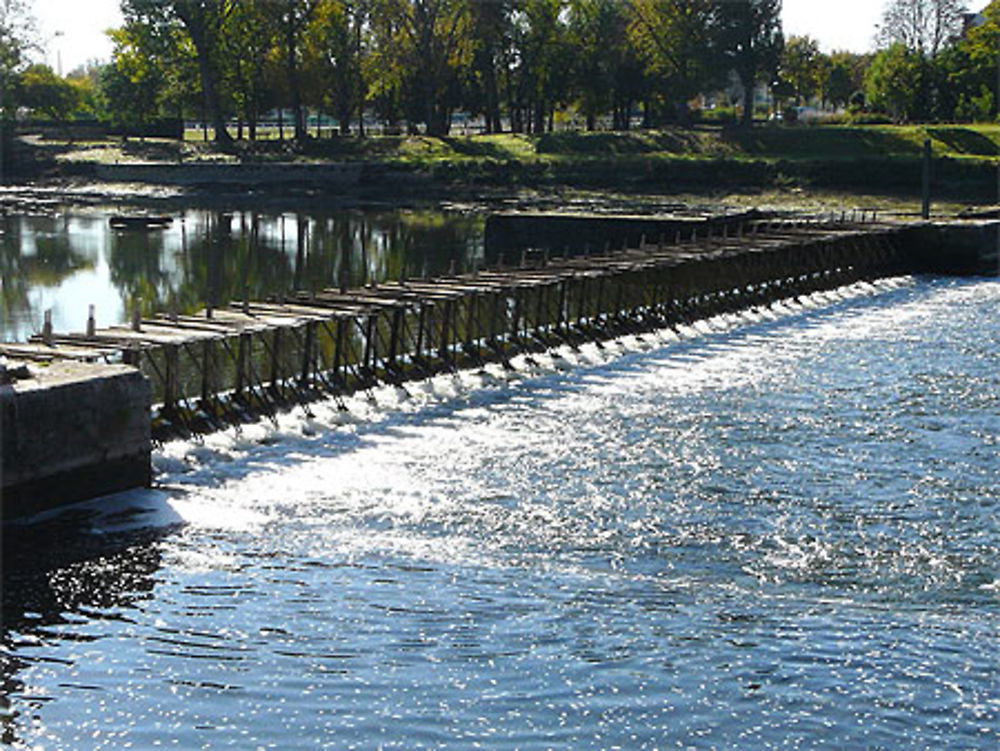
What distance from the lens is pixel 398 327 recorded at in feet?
117

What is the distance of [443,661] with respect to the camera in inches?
681

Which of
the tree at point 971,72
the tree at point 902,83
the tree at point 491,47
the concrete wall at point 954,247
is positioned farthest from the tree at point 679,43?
the concrete wall at point 954,247

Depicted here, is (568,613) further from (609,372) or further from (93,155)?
(93,155)

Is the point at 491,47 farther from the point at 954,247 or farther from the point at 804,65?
the point at 954,247

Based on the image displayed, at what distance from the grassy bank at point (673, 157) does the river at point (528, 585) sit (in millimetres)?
64496

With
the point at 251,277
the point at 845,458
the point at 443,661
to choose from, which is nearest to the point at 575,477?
the point at 845,458

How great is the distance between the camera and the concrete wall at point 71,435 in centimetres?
2181

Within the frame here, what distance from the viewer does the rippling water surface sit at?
16.0m

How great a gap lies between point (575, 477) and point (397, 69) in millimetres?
99199

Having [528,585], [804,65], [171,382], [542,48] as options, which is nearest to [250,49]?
[542,48]

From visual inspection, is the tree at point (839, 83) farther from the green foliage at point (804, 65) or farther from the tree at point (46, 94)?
the tree at point (46, 94)

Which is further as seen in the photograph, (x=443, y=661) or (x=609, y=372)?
(x=609, y=372)

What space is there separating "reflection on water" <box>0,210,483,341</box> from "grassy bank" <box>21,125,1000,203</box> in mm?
14170

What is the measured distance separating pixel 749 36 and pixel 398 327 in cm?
8460
